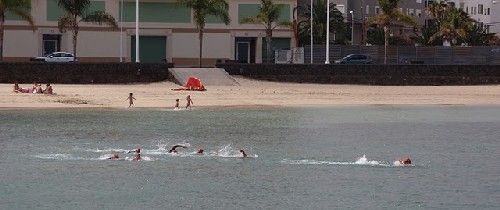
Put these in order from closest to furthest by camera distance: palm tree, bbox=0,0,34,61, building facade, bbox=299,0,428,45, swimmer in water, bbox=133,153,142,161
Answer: swimmer in water, bbox=133,153,142,161 < palm tree, bbox=0,0,34,61 < building facade, bbox=299,0,428,45

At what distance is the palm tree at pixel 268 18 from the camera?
93.8 meters

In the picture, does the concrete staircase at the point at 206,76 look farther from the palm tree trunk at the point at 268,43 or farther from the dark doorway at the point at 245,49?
the dark doorway at the point at 245,49

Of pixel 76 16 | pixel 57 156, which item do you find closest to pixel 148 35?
pixel 76 16

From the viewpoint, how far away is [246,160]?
132ft

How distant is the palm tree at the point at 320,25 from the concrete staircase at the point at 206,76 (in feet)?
105

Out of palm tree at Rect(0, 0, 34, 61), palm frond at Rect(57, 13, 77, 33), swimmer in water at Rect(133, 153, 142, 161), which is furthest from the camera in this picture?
palm frond at Rect(57, 13, 77, 33)

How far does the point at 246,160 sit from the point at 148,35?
57238 millimetres

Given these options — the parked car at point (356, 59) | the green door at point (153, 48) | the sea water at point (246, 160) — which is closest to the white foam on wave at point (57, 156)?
the sea water at point (246, 160)

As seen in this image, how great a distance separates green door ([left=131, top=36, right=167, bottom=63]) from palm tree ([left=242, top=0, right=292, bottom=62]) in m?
6.60

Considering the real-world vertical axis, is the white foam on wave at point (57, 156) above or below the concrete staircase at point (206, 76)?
below

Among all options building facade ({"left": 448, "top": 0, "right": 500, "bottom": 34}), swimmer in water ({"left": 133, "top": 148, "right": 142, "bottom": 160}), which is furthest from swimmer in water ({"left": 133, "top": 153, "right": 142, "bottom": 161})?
building facade ({"left": 448, "top": 0, "right": 500, "bottom": 34})

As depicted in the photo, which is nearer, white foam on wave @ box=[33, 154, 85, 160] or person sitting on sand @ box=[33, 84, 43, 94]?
white foam on wave @ box=[33, 154, 85, 160]

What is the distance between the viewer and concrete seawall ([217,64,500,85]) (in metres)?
74.6

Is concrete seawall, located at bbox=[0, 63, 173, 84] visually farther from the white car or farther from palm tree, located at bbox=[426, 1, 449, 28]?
palm tree, located at bbox=[426, 1, 449, 28]
